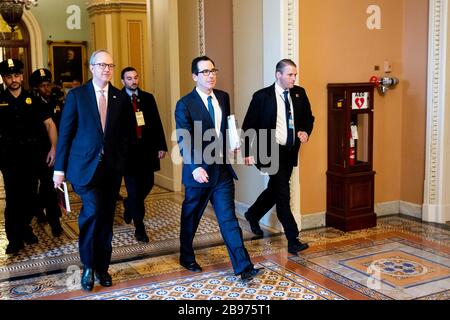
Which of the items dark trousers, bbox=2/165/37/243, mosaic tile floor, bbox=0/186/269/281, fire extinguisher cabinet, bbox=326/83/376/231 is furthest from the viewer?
fire extinguisher cabinet, bbox=326/83/376/231

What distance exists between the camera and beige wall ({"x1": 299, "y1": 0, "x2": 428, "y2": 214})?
5.53 metres

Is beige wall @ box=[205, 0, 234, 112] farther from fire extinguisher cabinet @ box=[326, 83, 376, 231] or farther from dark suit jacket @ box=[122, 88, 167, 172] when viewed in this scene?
fire extinguisher cabinet @ box=[326, 83, 376, 231]

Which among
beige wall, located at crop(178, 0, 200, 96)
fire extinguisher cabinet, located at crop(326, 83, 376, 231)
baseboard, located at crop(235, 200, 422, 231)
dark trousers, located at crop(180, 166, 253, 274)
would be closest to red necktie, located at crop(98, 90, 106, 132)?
dark trousers, located at crop(180, 166, 253, 274)

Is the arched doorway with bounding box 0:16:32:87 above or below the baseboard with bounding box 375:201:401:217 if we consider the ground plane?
above

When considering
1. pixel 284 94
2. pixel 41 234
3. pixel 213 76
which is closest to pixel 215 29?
pixel 284 94

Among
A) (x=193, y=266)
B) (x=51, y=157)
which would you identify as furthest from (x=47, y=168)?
(x=193, y=266)

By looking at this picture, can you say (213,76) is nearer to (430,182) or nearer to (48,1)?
(430,182)

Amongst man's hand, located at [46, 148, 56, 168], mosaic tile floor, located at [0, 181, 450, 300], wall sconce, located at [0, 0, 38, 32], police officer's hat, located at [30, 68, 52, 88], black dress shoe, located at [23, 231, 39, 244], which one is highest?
wall sconce, located at [0, 0, 38, 32]

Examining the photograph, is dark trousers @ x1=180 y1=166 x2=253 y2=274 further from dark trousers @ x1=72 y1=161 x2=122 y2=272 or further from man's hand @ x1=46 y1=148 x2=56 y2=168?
man's hand @ x1=46 y1=148 x2=56 y2=168

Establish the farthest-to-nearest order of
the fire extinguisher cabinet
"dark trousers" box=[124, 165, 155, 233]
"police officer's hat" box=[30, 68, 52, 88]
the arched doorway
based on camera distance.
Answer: the arched doorway → "police officer's hat" box=[30, 68, 52, 88] → the fire extinguisher cabinet → "dark trousers" box=[124, 165, 155, 233]

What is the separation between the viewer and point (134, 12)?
11062 mm

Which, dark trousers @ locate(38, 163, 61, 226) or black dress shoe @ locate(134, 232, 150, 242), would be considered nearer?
black dress shoe @ locate(134, 232, 150, 242)

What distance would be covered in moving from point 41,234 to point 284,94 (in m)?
2.96

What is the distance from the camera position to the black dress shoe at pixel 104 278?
4090 mm
